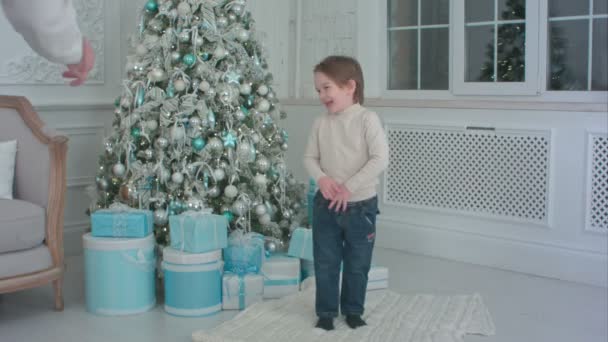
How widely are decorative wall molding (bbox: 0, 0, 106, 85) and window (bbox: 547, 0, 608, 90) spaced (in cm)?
269

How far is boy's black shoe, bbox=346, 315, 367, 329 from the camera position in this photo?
10.4 feet

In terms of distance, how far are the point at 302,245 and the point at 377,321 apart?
635 millimetres

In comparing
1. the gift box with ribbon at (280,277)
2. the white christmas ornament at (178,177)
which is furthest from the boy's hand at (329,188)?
the white christmas ornament at (178,177)

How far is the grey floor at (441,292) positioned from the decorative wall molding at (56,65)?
43.8 inches

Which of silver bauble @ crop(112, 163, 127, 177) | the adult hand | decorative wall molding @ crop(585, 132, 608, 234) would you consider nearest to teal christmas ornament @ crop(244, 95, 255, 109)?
silver bauble @ crop(112, 163, 127, 177)

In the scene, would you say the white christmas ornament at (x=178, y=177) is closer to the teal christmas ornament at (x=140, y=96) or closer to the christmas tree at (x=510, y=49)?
the teal christmas ornament at (x=140, y=96)

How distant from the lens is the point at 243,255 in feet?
11.7

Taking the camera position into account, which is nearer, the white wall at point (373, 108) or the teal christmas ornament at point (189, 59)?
the teal christmas ornament at point (189, 59)

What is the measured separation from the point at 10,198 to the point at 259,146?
49.5 inches

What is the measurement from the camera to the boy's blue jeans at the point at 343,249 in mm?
3062

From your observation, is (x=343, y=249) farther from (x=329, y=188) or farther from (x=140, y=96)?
(x=140, y=96)

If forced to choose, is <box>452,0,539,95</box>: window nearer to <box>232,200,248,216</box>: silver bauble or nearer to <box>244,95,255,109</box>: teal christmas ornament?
<box>244,95,255,109</box>: teal christmas ornament

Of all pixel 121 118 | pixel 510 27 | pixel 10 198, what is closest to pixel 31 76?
pixel 121 118

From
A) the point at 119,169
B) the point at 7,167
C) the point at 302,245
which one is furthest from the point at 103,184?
the point at 302,245
